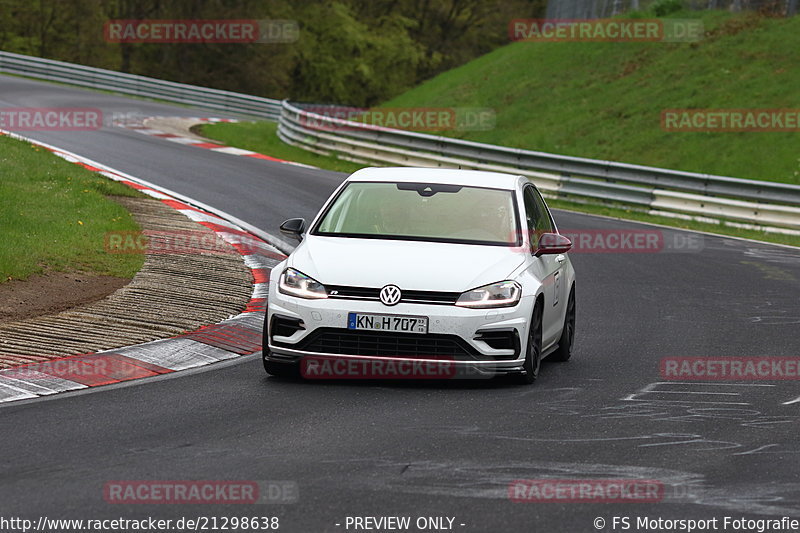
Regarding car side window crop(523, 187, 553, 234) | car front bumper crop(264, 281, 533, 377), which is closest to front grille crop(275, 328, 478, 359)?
car front bumper crop(264, 281, 533, 377)

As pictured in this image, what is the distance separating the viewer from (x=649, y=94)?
32.7 meters

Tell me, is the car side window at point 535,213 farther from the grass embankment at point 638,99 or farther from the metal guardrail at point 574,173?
the grass embankment at point 638,99

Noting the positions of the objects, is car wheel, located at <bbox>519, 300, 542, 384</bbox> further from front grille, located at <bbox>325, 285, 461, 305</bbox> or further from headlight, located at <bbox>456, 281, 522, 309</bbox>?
front grille, located at <bbox>325, 285, 461, 305</bbox>

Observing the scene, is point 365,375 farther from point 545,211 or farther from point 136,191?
point 136,191

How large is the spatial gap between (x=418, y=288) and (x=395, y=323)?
0.30 meters

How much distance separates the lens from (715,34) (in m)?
35.1

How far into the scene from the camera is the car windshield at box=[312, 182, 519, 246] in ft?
31.6

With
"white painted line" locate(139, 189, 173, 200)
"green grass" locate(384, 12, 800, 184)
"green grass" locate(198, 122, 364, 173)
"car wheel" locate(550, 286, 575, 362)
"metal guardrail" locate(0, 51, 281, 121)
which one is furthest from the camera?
"metal guardrail" locate(0, 51, 281, 121)

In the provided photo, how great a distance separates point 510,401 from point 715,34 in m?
28.7

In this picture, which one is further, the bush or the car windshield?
the bush

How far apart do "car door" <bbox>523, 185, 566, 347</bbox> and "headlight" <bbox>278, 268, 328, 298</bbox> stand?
1.68 metres

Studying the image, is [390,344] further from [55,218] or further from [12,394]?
[55,218]

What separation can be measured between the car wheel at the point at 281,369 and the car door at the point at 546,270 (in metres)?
1.89

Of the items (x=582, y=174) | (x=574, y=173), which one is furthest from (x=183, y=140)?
(x=582, y=174)
